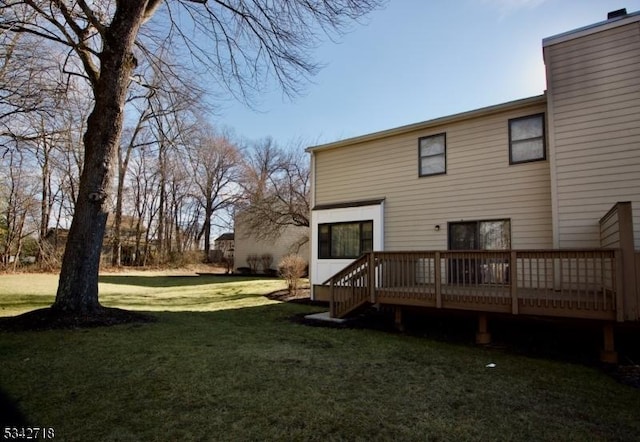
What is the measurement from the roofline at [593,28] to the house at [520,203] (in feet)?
0.06

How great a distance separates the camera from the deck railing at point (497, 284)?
5621 millimetres

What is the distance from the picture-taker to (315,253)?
12055 mm

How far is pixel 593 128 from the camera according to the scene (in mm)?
7477

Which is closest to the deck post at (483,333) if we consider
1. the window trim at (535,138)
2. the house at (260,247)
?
the window trim at (535,138)

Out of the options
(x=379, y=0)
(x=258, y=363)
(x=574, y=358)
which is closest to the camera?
(x=258, y=363)

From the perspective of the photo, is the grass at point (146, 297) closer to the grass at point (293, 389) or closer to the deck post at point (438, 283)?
the grass at point (293, 389)

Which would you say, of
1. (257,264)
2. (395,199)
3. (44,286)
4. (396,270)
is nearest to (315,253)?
(395,199)

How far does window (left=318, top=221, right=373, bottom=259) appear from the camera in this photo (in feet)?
35.9

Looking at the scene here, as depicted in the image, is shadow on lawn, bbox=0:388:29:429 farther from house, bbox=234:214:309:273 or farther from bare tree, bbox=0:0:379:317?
house, bbox=234:214:309:273

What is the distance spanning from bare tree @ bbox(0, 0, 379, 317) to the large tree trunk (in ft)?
0.06

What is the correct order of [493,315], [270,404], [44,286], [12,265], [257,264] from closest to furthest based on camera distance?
[270,404]
[493,315]
[44,286]
[12,265]
[257,264]

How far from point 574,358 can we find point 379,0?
24.6 ft

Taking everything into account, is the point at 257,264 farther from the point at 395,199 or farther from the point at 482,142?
the point at 482,142

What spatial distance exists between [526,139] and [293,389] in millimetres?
7764
